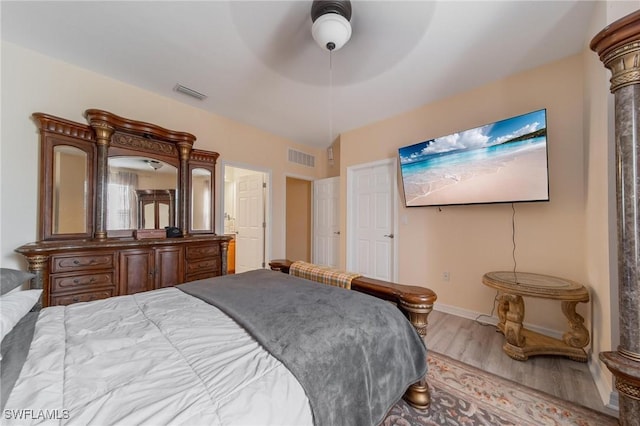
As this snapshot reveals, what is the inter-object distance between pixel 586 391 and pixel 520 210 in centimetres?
156

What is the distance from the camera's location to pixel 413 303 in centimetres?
132

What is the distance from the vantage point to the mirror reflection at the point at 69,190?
2234 millimetres

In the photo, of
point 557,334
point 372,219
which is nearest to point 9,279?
point 372,219

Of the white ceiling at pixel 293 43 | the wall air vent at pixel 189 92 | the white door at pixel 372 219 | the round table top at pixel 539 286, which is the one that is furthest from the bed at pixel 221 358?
the wall air vent at pixel 189 92

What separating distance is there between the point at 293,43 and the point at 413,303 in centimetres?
225

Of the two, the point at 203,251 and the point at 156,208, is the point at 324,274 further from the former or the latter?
the point at 156,208

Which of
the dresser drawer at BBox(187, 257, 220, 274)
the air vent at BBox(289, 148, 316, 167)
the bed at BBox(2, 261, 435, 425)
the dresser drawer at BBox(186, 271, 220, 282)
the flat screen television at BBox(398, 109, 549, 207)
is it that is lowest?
the dresser drawer at BBox(186, 271, 220, 282)

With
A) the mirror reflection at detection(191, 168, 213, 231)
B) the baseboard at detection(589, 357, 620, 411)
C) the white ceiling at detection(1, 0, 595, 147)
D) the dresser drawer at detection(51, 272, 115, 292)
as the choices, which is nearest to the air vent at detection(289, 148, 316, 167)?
the white ceiling at detection(1, 0, 595, 147)

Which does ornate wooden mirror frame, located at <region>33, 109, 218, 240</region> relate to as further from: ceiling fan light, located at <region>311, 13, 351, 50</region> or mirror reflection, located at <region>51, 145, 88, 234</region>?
ceiling fan light, located at <region>311, 13, 351, 50</region>

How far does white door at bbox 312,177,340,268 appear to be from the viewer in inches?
183

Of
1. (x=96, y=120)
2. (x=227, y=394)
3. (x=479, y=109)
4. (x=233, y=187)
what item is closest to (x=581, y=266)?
(x=479, y=109)

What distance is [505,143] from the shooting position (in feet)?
7.77

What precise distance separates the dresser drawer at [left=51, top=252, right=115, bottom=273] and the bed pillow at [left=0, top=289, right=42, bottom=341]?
118 cm

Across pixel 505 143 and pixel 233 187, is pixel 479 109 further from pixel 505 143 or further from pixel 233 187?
pixel 233 187
